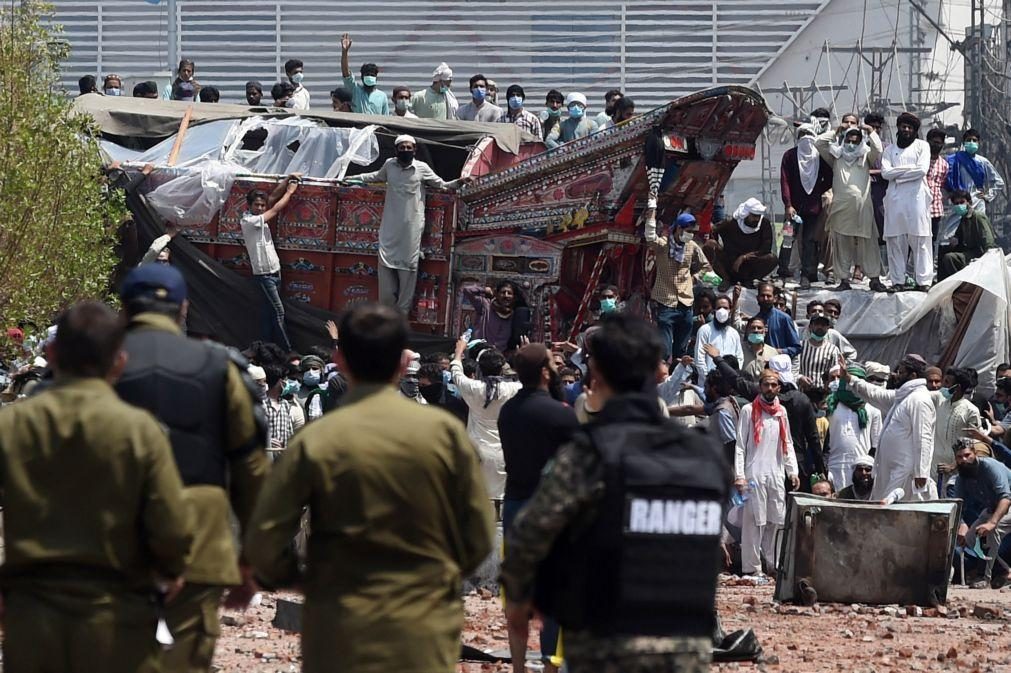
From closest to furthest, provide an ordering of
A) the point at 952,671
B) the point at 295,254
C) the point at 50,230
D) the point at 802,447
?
the point at 952,671, the point at 802,447, the point at 50,230, the point at 295,254

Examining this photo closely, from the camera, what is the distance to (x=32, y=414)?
5.38 metres

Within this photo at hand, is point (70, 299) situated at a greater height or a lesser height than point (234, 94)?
lesser

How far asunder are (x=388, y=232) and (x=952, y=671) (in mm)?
10644

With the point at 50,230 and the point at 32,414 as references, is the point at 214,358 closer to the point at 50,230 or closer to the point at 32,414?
the point at 32,414

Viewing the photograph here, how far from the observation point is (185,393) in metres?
5.76

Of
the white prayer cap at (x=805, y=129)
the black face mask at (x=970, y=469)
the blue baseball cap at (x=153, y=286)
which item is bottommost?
the black face mask at (x=970, y=469)

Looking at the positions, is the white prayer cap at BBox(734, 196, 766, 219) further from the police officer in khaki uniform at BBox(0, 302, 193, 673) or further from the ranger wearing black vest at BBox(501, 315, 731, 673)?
the police officer in khaki uniform at BBox(0, 302, 193, 673)

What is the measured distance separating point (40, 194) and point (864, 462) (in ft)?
28.4

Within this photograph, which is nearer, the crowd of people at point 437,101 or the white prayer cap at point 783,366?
the white prayer cap at point 783,366

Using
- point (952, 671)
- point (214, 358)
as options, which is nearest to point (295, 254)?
point (952, 671)

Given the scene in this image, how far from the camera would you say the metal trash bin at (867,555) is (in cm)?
1290

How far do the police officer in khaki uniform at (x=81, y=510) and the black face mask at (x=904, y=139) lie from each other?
15217 millimetres

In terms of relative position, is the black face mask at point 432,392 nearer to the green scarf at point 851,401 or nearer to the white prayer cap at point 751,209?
the green scarf at point 851,401

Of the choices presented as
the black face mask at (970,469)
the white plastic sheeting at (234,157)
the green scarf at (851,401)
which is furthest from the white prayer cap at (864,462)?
the white plastic sheeting at (234,157)
